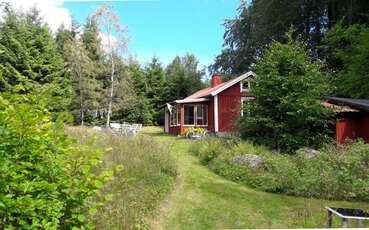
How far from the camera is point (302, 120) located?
40.2ft

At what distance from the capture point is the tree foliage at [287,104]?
1214cm

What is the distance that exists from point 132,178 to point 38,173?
2.10m

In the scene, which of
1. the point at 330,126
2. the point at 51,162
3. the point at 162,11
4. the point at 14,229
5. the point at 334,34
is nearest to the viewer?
the point at 14,229

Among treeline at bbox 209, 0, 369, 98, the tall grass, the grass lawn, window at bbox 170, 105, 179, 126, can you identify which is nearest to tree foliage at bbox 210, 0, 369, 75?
treeline at bbox 209, 0, 369, 98

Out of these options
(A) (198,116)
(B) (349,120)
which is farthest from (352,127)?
(A) (198,116)

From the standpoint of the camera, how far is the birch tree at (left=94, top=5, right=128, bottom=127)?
2456 cm

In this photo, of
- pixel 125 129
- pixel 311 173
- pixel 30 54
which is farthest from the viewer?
pixel 30 54

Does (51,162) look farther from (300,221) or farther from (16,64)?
(16,64)

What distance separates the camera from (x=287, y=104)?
474 inches

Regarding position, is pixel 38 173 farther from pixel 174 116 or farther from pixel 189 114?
pixel 174 116

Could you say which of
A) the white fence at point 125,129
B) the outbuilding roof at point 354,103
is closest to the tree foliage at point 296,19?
the white fence at point 125,129

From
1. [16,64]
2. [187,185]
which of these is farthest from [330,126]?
[16,64]

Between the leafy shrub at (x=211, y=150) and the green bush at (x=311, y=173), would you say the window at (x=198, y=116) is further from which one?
the green bush at (x=311, y=173)

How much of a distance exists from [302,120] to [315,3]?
1648 centimetres
